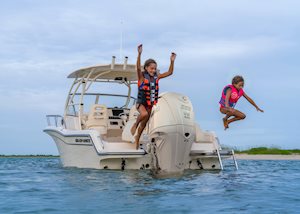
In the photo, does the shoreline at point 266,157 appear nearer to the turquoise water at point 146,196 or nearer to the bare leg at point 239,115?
the bare leg at point 239,115

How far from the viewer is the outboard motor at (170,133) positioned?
9.58 metres

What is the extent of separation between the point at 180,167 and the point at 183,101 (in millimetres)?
1359

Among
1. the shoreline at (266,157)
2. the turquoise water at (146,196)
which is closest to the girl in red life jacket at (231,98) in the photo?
the turquoise water at (146,196)

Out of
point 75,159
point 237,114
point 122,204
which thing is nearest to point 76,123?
point 75,159

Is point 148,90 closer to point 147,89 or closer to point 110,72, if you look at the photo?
point 147,89

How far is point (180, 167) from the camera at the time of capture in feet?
32.1

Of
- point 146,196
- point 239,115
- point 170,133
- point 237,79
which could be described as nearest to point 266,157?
point 237,79

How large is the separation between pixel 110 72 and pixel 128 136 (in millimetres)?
3803

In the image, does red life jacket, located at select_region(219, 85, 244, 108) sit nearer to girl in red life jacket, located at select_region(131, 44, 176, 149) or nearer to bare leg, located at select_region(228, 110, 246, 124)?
bare leg, located at select_region(228, 110, 246, 124)

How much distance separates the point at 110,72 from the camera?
15.0 m

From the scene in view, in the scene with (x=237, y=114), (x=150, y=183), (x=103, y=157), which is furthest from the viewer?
(x=103, y=157)

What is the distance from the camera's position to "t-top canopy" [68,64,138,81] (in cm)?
1366

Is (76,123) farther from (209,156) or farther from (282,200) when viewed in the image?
(282,200)

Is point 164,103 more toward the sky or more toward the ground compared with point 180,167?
more toward the sky
